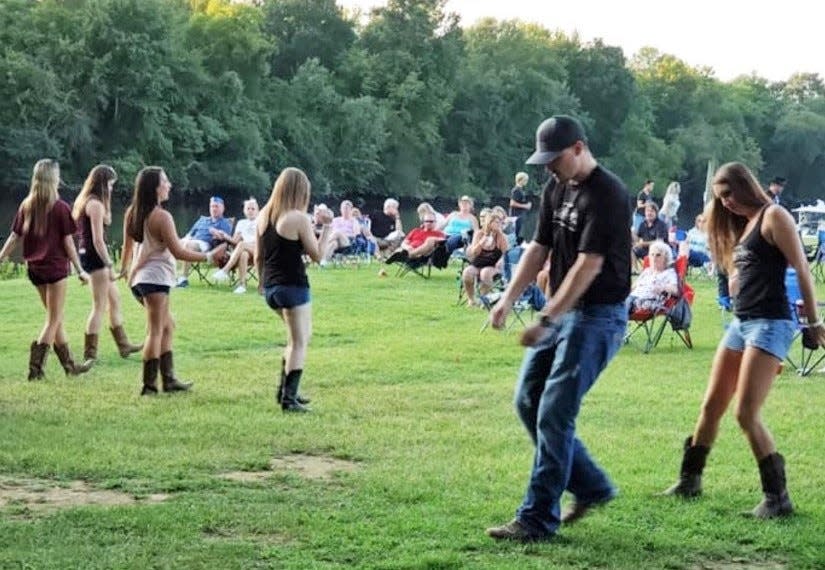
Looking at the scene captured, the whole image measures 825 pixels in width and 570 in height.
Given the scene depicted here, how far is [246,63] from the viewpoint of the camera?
69.6 m

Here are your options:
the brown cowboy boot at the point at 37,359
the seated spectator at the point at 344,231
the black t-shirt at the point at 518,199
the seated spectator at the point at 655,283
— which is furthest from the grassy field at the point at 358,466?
the black t-shirt at the point at 518,199

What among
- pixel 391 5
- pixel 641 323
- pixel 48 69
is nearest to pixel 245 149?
pixel 48 69

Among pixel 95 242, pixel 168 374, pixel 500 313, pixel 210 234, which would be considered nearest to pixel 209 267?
pixel 210 234

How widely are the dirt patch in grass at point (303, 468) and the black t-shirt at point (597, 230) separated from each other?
78.8 inches

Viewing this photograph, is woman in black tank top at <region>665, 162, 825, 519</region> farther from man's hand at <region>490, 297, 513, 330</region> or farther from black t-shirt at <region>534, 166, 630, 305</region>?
man's hand at <region>490, 297, 513, 330</region>

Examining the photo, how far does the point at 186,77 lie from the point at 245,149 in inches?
204

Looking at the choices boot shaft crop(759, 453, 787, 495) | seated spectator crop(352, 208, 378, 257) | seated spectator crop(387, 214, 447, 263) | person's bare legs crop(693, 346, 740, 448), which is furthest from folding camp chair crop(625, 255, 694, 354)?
seated spectator crop(352, 208, 378, 257)

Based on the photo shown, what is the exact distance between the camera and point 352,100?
74438 millimetres

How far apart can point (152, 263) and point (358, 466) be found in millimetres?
3085

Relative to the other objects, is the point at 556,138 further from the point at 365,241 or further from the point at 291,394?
the point at 365,241

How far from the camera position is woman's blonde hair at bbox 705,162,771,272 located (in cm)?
589

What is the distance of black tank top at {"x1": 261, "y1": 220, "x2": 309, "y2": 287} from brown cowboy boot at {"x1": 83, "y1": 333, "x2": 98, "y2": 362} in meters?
2.76

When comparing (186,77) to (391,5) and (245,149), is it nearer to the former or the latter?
(245,149)

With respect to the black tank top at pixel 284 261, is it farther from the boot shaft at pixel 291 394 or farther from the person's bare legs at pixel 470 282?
the person's bare legs at pixel 470 282
